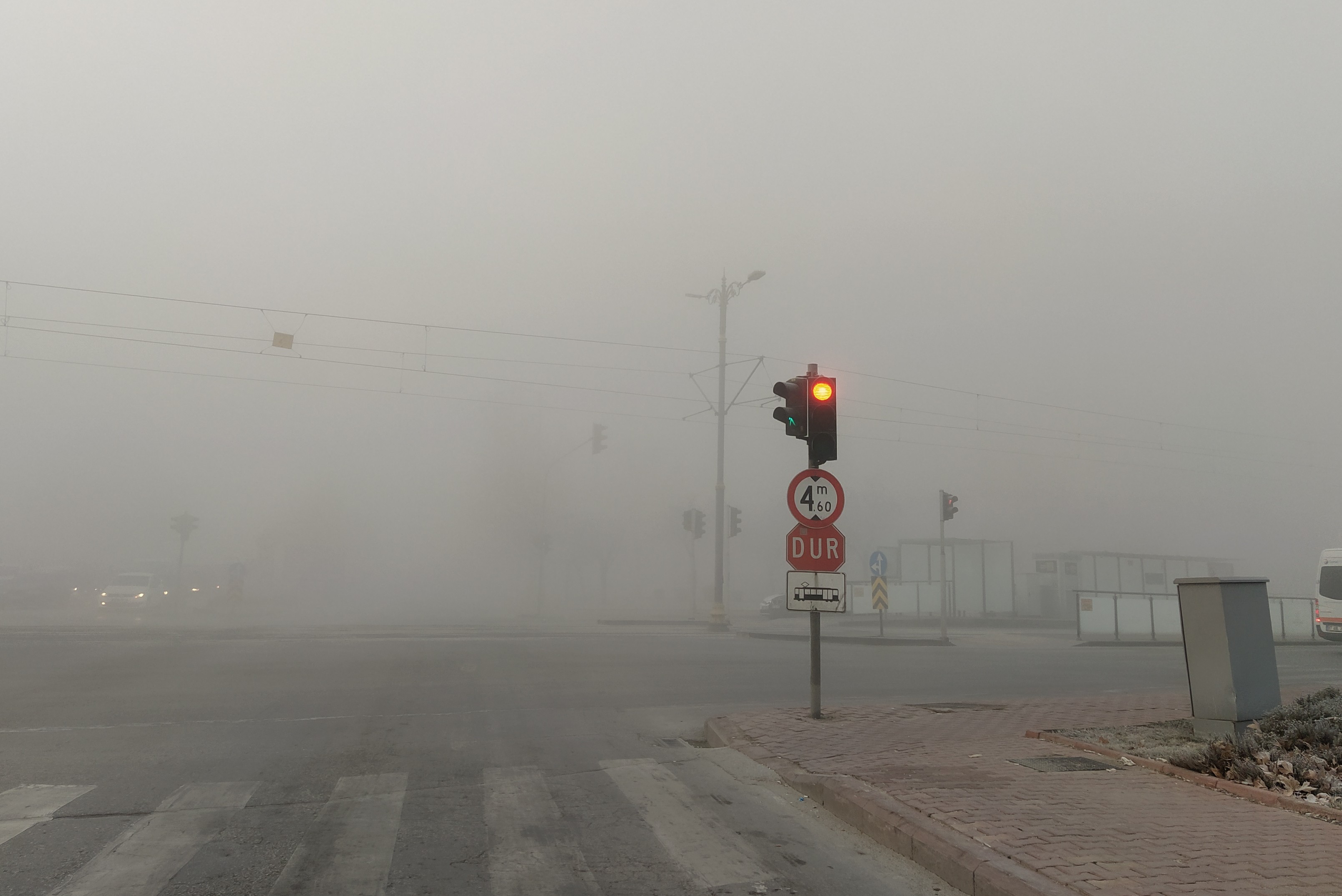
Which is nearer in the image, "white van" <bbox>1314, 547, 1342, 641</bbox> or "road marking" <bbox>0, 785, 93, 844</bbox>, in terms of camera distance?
"road marking" <bbox>0, 785, 93, 844</bbox>

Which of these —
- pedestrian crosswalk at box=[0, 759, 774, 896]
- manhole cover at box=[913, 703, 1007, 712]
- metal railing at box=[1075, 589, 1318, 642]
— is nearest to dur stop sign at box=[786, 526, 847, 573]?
manhole cover at box=[913, 703, 1007, 712]

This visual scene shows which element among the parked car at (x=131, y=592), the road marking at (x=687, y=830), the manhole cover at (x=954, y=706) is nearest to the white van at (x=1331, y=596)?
the manhole cover at (x=954, y=706)

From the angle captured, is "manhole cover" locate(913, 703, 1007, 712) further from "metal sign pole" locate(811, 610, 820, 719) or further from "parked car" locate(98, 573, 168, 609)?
"parked car" locate(98, 573, 168, 609)

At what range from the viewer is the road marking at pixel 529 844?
14.0 ft

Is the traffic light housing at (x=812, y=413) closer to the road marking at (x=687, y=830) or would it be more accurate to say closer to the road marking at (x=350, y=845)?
the road marking at (x=687, y=830)

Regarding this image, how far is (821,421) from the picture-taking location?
31.2 feet

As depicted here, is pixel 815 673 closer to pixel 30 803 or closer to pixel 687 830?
pixel 687 830

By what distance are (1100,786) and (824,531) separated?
12.3ft

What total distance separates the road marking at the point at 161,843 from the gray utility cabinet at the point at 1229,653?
24.6ft

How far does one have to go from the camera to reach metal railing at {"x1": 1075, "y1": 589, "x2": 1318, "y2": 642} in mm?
27281

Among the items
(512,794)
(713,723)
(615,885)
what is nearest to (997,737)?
(713,723)

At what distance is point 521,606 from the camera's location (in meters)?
59.8

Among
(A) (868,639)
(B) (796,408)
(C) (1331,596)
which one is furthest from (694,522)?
(B) (796,408)

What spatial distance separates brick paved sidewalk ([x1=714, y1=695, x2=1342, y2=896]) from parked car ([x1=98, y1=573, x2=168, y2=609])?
34.7 m
